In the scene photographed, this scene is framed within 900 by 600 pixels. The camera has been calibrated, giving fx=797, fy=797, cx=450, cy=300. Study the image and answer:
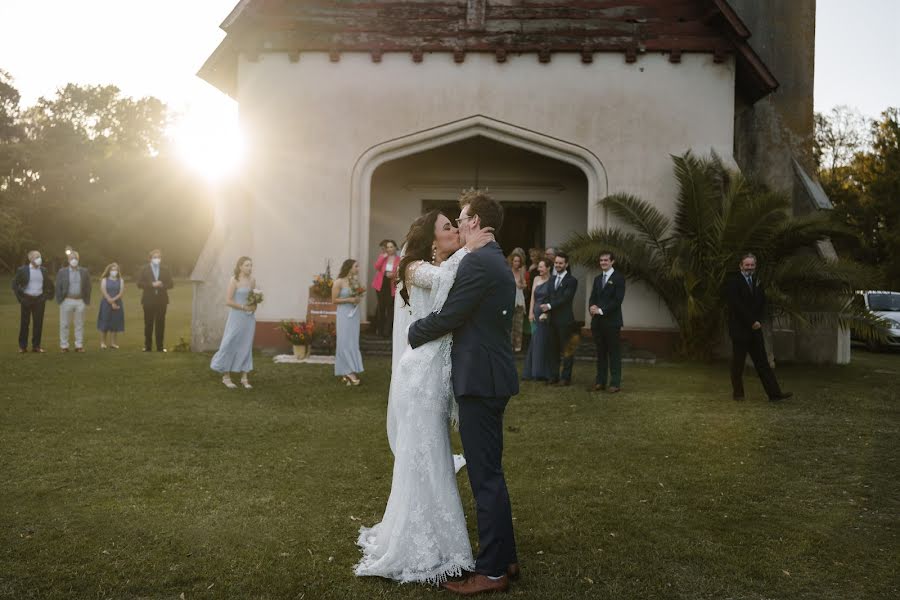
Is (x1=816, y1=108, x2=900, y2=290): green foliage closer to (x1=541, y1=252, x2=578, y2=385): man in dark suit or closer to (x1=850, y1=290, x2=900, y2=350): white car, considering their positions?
(x1=850, y1=290, x2=900, y2=350): white car

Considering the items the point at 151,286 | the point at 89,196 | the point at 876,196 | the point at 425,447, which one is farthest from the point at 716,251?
the point at 89,196

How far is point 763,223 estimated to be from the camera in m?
14.4

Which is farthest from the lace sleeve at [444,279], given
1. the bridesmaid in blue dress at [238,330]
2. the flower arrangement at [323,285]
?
the flower arrangement at [323,285]

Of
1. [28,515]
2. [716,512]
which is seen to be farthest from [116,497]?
[716,512]

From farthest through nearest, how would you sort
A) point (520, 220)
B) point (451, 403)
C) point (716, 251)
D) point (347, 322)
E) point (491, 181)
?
point (520, 220) < point (491, 181) < point (716, 251) < point (347, 322) < point (451, 403)

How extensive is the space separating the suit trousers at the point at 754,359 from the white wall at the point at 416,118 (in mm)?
5083

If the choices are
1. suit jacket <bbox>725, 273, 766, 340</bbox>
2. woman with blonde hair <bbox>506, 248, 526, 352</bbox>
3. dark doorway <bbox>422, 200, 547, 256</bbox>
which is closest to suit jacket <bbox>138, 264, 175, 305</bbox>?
dark doorway <bbox>422, 200, 547, 256</bbox>

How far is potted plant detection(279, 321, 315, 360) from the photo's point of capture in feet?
46.6

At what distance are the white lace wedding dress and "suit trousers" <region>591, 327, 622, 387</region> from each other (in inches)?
268

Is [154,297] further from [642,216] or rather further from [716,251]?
[716,251]

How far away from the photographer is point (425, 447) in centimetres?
457

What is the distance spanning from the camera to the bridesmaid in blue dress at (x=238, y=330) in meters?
11.1

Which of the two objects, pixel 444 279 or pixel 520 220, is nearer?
pixel 444 279

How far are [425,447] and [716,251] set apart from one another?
1132 centimetres
